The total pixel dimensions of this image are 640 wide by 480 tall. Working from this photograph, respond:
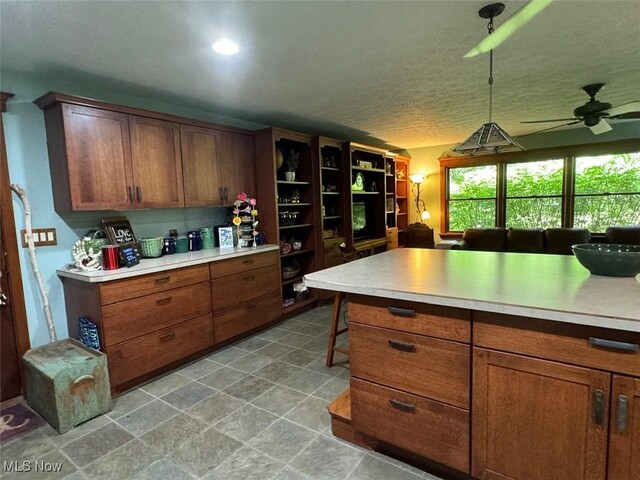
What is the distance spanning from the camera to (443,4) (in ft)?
5.69

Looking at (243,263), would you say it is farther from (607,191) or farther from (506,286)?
(607,191)

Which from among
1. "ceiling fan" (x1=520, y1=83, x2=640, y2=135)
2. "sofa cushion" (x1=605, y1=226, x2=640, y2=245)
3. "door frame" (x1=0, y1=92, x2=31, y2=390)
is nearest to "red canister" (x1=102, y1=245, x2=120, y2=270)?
"door frame" (x1=0, y1=92, x2=31, y2=390)

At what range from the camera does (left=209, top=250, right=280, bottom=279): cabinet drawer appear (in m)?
3.08

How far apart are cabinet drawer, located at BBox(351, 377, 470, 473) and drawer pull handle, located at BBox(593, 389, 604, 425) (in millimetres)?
440

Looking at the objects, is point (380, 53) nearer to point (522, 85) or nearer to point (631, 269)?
point (522, 85)

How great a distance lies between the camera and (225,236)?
3594 mm

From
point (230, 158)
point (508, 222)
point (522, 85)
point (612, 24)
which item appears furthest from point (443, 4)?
point (508, 222)

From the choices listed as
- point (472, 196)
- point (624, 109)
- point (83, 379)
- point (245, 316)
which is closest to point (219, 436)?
point (83, 379)

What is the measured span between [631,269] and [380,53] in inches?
72.6

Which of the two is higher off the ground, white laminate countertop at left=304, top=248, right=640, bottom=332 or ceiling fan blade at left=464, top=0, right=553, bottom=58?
ceiling fan blade at left=464, top=0, right=553, bottom=58

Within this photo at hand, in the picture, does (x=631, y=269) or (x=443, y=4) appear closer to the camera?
(x=631, y=269)

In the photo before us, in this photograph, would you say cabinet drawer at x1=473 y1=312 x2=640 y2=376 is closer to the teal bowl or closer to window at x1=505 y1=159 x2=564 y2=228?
the teal bowl

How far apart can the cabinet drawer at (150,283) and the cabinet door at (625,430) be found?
2.66m

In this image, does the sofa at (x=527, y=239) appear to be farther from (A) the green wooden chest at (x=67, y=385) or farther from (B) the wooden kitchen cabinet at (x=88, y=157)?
(A) the green wooden chest at (x=67, y=385)
